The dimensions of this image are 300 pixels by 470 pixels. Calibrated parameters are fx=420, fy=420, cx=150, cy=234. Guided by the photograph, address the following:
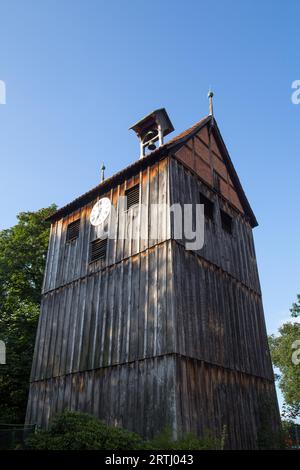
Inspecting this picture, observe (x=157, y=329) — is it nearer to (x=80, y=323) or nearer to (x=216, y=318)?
(x=216, y=318)

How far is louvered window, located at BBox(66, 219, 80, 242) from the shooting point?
19.6 metres

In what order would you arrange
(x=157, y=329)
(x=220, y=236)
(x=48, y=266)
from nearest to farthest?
(x=157, y=329)
(x=220, y=236)
(x=48, y=266)

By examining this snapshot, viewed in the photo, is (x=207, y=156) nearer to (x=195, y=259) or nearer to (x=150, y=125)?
(x=150, y=125)

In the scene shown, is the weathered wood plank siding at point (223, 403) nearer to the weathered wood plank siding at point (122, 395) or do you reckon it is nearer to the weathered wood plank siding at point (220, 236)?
the weathered wood plank siding at point (122, 395)

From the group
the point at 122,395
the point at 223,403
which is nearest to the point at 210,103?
the point at 223,403

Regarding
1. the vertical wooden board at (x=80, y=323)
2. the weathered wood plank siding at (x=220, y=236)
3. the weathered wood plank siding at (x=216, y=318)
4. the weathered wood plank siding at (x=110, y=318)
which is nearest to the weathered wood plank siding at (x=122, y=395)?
the weathered wood plank siding at (x=110, y=318)

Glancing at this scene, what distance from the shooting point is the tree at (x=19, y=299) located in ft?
70.8

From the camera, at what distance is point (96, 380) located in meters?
14.8

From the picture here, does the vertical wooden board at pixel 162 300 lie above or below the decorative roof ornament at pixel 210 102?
below

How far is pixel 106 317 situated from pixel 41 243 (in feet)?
41.8

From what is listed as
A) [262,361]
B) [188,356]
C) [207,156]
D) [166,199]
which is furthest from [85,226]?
[262,361]

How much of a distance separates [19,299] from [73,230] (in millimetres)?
7862

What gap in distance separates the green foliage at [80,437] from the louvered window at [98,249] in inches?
305

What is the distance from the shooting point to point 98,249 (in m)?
17.7
